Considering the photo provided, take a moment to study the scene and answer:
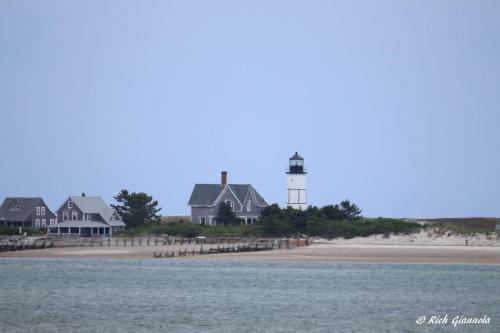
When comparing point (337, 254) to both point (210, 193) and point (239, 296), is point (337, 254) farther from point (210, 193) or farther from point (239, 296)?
point (239, 296)

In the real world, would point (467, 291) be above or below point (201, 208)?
below

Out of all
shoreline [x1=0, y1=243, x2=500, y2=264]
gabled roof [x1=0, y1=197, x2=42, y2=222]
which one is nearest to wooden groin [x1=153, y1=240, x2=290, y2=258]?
shoreline [x1=0, y1=243, x2=500, y2=264]

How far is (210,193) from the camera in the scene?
10644 cm

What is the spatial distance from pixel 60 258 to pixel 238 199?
1164 inches

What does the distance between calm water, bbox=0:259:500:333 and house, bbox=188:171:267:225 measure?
28.4 meters

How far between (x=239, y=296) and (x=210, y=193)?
53.1m

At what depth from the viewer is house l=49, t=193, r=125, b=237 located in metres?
104

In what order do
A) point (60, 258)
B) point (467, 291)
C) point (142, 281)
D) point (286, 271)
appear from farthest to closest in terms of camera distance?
point (60, 258) < point (286, 271) < point (142, 281) < point (467, 291)

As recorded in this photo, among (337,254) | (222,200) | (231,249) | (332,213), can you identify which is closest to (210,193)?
(222,200)

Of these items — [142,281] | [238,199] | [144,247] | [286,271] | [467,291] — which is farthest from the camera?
[238,199]

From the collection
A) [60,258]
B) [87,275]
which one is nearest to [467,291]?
[87,275]

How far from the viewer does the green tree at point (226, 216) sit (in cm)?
10306

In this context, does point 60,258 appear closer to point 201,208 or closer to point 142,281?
point 142,281

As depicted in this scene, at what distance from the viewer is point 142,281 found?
61.6 metres
